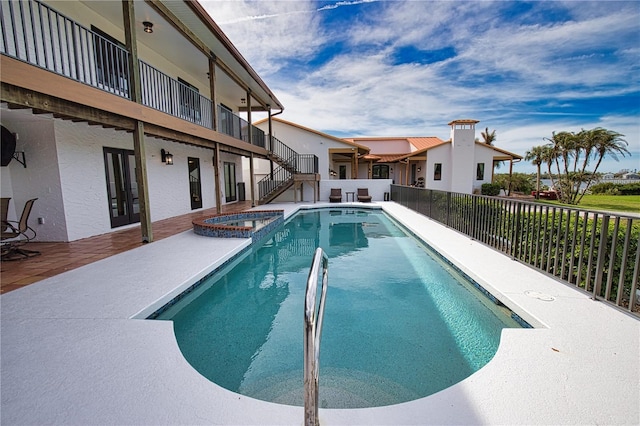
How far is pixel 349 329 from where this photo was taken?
11.6 ft

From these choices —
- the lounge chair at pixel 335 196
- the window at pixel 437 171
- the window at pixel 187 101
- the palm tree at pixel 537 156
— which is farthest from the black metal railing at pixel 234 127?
the palm tree at pixel 537 156

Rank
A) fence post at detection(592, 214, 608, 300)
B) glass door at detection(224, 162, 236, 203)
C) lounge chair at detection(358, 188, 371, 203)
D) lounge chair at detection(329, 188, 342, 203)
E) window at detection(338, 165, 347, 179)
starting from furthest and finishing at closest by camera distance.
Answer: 1. window at detection(338, 165, 347, 179)
2. lounge chair at detection(329, 188, 342, 203)
3. lounge chair at detection(358, 188, 371, 203)
4. glass door at detection(224, 162, 236, 203)
5. fence post at detection(592, 214, 608, 300)

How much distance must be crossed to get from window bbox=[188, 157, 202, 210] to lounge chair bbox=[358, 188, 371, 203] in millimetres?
8880

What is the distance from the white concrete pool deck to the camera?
1.75m

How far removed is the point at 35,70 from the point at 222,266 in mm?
3887

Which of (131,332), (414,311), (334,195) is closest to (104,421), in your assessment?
(131,332)

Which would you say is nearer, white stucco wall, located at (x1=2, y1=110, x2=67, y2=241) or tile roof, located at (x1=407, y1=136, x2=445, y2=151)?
white stucco wall, located at (x1=2, y1=110, x2=67, y2=241)

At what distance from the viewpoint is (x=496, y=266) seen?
15.2 ft

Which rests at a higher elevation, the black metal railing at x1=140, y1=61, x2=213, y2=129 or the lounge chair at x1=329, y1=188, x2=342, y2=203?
the black metal railing at x1=140, y1=61, x2=213, y2=129

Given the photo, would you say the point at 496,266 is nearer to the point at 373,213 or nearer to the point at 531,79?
the point at 373,213

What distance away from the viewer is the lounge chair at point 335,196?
1748 centimetres

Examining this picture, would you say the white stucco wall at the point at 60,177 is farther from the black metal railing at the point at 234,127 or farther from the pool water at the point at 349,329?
the black metal railing at the point at 234,127

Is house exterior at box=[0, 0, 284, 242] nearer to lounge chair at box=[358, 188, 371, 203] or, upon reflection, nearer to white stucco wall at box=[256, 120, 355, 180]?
lounge chair at box=[358, 188, 371, 203]

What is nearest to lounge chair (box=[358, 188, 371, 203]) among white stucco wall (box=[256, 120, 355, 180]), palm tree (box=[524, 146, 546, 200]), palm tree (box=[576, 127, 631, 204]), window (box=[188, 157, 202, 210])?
white stucco wall (box=[256, 120, 355, 180])
